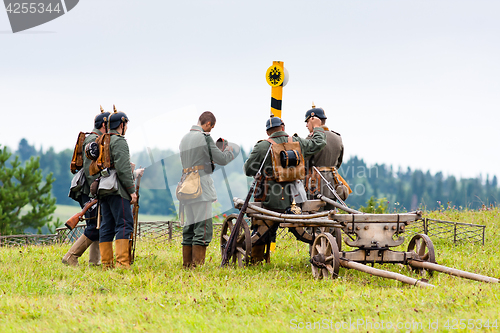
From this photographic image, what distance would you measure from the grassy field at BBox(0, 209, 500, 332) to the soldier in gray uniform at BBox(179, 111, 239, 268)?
475mm

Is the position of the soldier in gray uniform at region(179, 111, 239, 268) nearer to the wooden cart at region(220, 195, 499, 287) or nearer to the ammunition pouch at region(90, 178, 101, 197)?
the wooden cart at region(220, 195, 499, 287)

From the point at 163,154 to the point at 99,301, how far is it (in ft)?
8.84

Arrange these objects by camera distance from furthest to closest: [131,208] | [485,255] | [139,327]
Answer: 1. [485,255]
2. [131,208]
3. [139,327]

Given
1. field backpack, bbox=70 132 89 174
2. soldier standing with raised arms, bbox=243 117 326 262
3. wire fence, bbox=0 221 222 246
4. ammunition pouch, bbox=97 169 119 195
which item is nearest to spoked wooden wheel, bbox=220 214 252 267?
soldier standing with raised arms, bbox=243 117 326 262

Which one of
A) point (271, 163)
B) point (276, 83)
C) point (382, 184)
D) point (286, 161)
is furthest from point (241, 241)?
point (382, 184)

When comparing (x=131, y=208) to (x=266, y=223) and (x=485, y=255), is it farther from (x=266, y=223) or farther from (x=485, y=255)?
(x=485, y=255)

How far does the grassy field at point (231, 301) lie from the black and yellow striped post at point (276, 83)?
10.6ft

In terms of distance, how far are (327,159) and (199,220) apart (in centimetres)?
249

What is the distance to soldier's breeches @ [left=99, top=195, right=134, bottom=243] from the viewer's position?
761 cm

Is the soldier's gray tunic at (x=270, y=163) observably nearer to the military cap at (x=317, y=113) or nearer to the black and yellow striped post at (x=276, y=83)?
the military cap at (x=317, y=113)

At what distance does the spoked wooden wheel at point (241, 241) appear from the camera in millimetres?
7730

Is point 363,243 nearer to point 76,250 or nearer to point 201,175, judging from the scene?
point 201,175

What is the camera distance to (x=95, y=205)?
8211mm

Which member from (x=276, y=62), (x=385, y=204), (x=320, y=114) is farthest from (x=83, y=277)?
(x=385, y=204)
